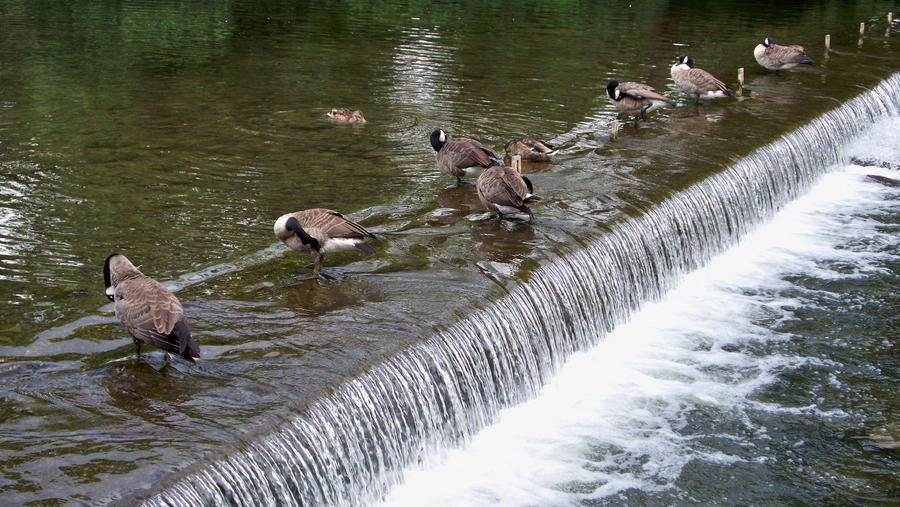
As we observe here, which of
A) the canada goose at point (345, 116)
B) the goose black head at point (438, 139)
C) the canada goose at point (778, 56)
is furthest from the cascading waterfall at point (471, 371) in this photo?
the canada goose at point (778, 56)

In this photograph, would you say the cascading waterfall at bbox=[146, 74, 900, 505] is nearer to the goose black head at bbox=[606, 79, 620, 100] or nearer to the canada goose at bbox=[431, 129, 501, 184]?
the canada goose at bbox=[431, 129, 501, 184]

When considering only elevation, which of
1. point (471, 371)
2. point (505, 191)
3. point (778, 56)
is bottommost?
point (471, 371)

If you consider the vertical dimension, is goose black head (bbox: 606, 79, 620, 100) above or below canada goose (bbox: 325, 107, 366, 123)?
above

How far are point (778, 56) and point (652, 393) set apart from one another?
15499mm

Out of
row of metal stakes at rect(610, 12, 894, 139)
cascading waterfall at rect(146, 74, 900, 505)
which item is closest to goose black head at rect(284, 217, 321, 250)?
cascading waterfall at rect(146, 74, 900, 505)

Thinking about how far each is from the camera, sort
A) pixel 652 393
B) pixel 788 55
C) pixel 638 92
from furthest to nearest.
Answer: pixel 788 55 < pixel 638 92 < pixel 652 393

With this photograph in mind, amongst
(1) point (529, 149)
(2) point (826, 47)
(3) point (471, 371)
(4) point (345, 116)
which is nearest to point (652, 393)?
(3) point (471, 371)

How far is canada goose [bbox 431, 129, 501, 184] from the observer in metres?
13.0

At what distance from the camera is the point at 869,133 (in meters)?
21.5

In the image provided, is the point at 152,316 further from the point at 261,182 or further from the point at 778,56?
the point at 778,56

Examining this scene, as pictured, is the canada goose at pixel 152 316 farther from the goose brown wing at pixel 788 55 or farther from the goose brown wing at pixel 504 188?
the goose brown wing at pixel 788 55

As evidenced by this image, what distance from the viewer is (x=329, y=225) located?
951 centimetres

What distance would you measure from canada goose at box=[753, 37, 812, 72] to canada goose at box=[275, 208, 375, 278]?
17.0 meters

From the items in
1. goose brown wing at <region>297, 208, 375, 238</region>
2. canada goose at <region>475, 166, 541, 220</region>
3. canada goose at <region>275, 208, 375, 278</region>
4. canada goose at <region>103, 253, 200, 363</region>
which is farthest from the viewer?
canada goose at <region>475, 166, 541, 220</region>
